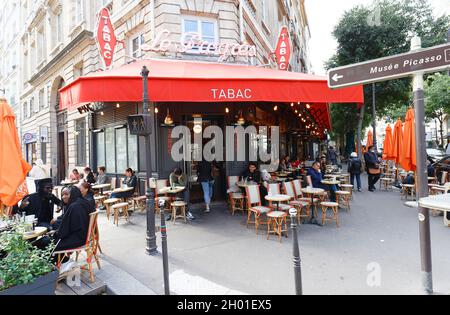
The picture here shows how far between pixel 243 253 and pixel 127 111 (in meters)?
7.81

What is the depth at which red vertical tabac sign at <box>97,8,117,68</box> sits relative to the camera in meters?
9.54

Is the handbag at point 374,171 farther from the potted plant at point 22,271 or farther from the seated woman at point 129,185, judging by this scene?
the potted plant at point 22,271

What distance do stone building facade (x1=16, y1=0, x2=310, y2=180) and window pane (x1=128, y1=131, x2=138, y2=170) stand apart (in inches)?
121

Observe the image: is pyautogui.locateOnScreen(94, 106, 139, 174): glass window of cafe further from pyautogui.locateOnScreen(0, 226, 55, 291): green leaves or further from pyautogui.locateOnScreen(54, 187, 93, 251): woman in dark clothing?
pyautogui.locateOnScreen(0, 226, 55, 291): green leaves

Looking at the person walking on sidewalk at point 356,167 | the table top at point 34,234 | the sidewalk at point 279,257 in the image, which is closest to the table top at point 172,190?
the sidewalk at point 279,257

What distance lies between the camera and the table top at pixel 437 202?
9.83ft

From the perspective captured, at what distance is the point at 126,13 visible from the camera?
11.1m

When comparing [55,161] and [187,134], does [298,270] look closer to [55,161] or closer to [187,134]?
[187,134]

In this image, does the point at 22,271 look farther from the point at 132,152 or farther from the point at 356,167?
the point at 356,167

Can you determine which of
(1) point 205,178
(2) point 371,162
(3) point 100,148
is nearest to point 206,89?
(1) point 205,178

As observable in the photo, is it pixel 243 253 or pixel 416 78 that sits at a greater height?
pixel 416 78

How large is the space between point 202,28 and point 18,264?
374 inches

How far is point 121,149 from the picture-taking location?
451 inches

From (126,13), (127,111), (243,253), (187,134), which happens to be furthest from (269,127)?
(243,253)
